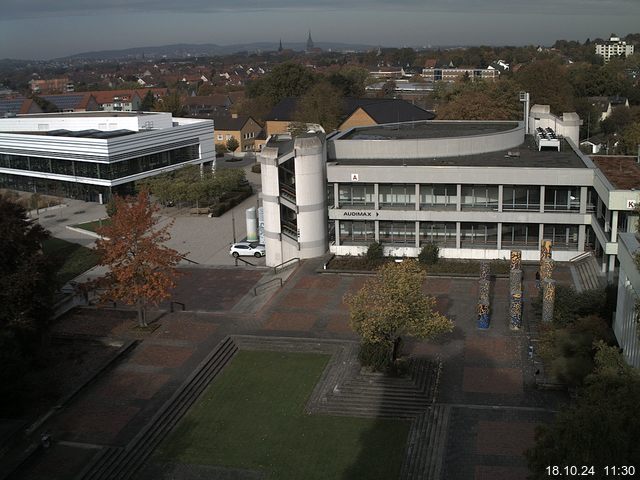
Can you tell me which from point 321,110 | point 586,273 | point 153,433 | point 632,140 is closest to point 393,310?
point 153,433

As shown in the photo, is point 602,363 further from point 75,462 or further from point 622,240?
point 75,462

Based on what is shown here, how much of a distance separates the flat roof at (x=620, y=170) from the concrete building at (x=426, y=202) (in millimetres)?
829

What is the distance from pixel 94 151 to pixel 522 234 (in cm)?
3917

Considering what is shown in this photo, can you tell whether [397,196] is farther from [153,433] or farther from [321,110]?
[321,110]

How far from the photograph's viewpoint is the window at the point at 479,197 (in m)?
41.4

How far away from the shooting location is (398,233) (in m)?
43.1

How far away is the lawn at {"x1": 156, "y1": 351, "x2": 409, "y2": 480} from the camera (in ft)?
72.7

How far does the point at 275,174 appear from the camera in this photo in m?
41.8

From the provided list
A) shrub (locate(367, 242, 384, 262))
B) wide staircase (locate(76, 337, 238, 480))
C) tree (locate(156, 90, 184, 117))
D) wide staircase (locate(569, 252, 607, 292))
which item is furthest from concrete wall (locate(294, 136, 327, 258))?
tree (locate(156, 90, 184, 117))

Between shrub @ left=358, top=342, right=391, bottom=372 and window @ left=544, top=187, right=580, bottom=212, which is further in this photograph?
window @ left=544, top=187, right=580, bottom=212

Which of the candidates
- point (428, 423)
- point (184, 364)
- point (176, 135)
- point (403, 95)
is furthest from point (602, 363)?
point (403, 95)

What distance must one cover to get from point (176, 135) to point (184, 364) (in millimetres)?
45848

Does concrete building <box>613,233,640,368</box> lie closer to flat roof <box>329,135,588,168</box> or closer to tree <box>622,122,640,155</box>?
flat roof <box>329,135,588,168</box>

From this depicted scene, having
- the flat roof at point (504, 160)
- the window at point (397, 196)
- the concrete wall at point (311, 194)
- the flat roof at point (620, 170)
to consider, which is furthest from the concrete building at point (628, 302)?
the concrete wall at point (311, 194)
